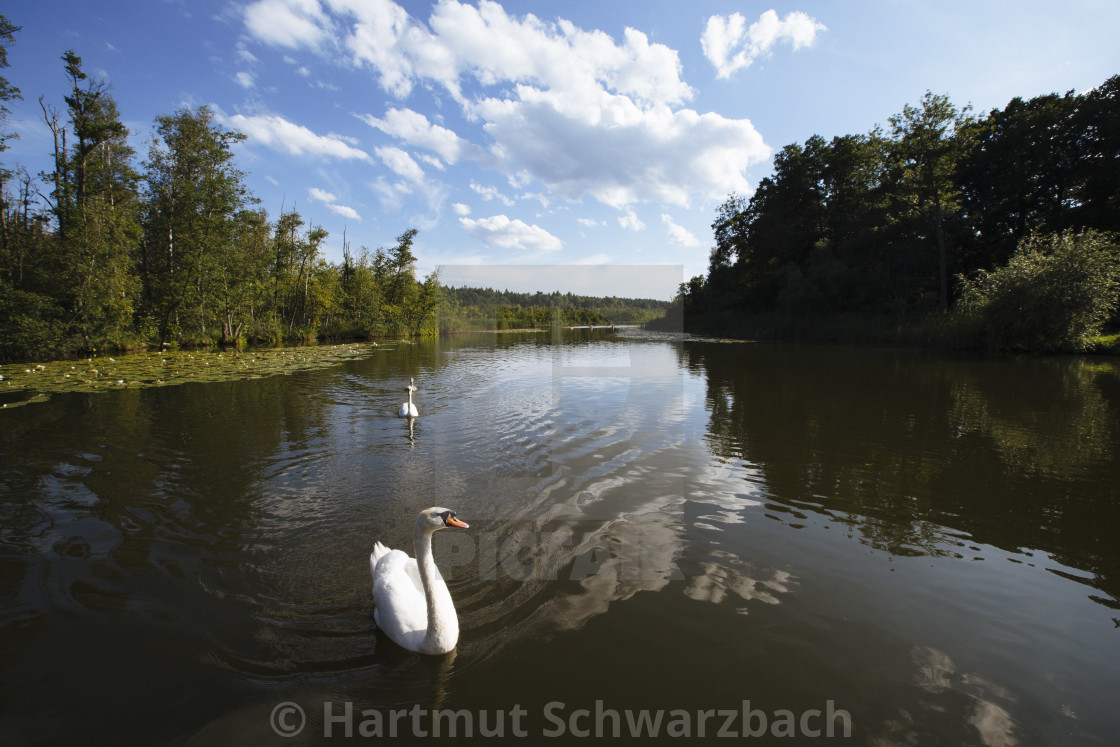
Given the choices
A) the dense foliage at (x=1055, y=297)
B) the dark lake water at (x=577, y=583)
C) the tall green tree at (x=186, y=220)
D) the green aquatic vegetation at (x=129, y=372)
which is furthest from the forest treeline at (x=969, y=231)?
the tall green tree at (x=186, y=220)

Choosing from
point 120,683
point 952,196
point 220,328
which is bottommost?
point 120,683

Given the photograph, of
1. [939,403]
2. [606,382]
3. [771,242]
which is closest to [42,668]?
[606,382]

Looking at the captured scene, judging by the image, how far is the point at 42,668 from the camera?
3020 mm

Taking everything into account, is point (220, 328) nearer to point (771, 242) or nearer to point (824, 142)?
point (771, 242)

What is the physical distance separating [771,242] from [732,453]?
5283 centimetres

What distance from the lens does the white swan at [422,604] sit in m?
3.12

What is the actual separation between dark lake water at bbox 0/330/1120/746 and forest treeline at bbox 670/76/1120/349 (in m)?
19.1

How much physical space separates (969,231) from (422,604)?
47.3m

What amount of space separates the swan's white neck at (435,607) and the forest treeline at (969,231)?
30511 millimetres

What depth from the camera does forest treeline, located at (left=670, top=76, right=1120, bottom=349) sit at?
21969 millimetres

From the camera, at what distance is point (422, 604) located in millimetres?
3432

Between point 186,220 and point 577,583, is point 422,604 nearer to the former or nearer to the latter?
point 577,583

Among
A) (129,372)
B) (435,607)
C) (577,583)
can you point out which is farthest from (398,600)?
(129,372)

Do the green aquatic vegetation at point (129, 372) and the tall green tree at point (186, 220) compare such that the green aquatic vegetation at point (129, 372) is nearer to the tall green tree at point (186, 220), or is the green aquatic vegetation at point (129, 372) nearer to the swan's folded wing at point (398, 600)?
the tall green tree at point (186, 220)
